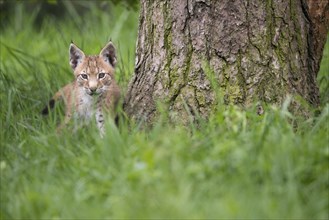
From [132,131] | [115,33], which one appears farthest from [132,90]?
[115,33]

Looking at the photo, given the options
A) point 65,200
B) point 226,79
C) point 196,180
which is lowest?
point 65,200

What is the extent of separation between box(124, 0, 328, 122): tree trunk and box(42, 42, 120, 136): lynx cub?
0.75 meters

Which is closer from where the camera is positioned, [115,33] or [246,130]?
[246,130]

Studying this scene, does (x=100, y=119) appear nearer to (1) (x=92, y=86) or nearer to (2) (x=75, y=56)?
(1) (x=92, y=86)

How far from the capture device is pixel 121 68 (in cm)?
708

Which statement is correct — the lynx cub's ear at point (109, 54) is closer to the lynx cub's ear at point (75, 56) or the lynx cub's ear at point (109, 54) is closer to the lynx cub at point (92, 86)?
the lynx cub at point (92, 86)

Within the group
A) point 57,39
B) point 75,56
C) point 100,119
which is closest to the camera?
point 100,119

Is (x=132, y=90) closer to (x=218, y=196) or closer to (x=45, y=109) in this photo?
(x=45, y=109)

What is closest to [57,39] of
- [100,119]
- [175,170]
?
[100,119]

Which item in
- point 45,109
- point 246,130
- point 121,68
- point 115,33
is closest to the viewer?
point 246,130

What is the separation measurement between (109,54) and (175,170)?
2.50 metres

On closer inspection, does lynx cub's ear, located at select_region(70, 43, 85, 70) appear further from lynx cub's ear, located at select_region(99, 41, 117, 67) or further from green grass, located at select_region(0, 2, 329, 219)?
green grass, located at select_region(0, 2, 329, 219)

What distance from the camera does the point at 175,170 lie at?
164 inches

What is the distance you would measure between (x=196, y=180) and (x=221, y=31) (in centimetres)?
147
